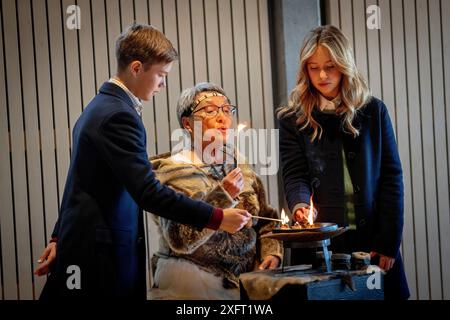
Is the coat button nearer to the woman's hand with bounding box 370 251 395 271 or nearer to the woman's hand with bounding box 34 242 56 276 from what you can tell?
the woman's hand with bounding box 370 251 395 271

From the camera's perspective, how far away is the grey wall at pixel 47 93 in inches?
226

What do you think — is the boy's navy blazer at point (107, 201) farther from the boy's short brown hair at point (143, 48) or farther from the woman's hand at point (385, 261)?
the woman's hand at point (385, 261)

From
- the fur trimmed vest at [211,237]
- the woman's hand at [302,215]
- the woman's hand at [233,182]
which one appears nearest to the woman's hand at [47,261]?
the fur trimmed vest at [211,237]

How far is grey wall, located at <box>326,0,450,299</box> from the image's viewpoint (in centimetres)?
614

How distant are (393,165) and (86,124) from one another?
1780 mm

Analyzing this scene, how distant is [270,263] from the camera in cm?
378

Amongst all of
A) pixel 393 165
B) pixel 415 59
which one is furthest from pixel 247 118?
pixel 393 165

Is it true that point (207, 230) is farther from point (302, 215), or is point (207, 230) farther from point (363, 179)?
point (363, 179)

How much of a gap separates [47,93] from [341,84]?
294 cm

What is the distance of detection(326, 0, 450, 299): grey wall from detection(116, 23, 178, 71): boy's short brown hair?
3.03 m

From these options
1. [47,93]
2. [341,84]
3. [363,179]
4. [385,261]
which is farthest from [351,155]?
[47,93]

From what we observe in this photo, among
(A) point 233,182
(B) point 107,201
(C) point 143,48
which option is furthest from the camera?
(A) point 233,182

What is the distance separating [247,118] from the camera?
5.97m

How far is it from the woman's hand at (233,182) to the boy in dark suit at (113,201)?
305 mm
